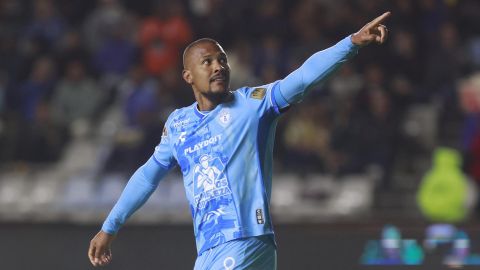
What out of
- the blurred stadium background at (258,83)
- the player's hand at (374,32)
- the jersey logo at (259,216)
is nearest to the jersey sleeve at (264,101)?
the jersey logo at (259,216)

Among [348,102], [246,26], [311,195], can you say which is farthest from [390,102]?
[246,26]

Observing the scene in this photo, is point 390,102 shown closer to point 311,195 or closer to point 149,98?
point 311,195

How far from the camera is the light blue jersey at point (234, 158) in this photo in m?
5.63

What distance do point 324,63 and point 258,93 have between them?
0.48 m

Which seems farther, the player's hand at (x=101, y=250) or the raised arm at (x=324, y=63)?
the player's hand at (x=101, y=250)

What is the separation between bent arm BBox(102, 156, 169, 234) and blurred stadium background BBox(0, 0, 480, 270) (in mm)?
4919

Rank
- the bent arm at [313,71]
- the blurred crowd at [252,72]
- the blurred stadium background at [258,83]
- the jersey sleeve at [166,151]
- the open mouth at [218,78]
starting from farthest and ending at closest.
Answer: the blurred crowd at [252,72]
the blurred stadium background at [258,83]
the jersey sleeve at [166,151]
the open mouth at [218,78]
the bent arm at [313,71]

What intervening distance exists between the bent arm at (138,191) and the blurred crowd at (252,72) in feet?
20.6

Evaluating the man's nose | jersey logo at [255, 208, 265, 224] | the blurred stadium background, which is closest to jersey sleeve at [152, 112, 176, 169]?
the man's nose

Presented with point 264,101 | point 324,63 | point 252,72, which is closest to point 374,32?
point 324,63

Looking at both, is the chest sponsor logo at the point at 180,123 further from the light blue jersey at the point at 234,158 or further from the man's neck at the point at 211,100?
the man's neck at the point at 211,100

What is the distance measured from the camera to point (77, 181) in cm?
1343

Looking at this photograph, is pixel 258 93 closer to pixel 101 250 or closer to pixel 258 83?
pixel 101 250

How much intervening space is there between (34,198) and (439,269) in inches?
278
